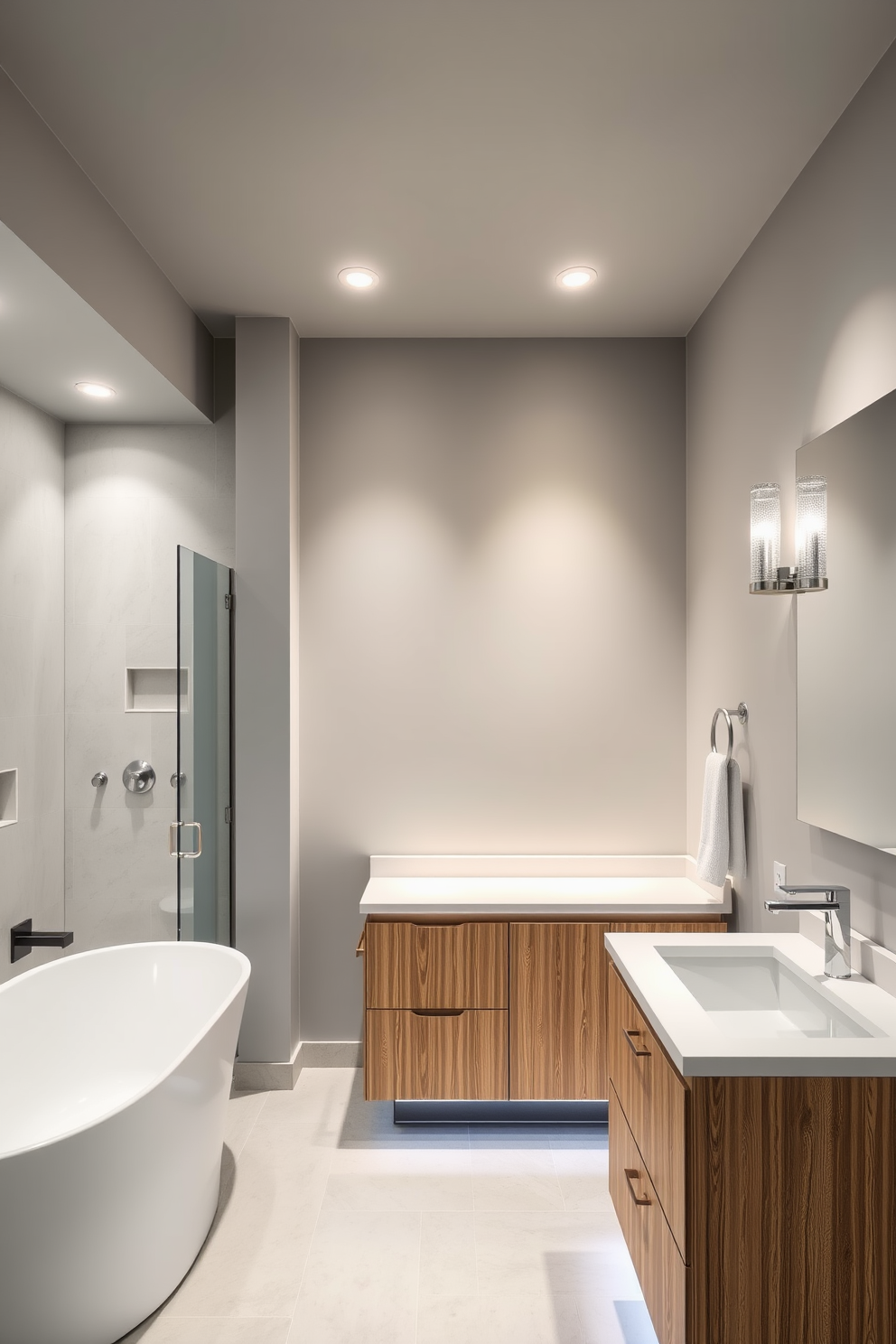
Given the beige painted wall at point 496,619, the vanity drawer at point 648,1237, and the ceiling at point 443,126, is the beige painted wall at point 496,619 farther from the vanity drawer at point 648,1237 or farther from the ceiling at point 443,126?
the vanity drawer at point 648,1237

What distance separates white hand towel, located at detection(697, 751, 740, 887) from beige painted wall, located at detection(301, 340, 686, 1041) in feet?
1.93

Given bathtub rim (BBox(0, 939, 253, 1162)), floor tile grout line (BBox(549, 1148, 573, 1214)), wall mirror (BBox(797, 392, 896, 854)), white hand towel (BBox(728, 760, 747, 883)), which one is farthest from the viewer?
white hand towel (BBox(728, 760, 747, 883))

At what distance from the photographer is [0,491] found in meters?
2.88

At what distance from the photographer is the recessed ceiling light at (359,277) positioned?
272 centimetres

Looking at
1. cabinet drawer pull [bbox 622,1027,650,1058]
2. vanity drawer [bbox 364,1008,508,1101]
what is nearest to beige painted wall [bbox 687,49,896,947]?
cabinet drawer pull [bbox 622,1027,650,1058]

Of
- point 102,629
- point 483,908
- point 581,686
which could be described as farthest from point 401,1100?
point 102,629

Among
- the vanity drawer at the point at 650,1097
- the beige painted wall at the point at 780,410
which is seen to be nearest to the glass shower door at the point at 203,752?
the vanity drawer at the point at 650,1097

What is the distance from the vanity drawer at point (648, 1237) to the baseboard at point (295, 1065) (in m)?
1.37

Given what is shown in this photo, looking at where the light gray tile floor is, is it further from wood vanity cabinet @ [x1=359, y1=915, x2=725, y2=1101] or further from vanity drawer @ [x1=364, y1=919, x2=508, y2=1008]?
vanity drawer @ [x1=364, y1=919, x2=508, y2=1008]

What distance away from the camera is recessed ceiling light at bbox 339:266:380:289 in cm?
272

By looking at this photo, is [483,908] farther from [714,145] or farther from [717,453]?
[714,145]

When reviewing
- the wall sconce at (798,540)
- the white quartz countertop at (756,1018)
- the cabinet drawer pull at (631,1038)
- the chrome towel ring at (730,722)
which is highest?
the wall sconce at (798,540)

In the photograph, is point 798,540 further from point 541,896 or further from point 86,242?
point 86,242

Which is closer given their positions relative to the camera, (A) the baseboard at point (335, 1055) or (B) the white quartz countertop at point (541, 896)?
(B) the white quartz countertop at point (541, 896)
